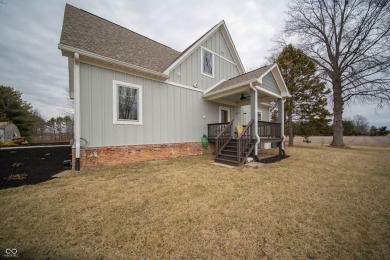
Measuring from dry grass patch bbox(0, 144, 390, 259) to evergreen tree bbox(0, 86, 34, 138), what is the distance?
30574mm

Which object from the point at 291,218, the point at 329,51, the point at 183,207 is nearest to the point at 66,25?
the point at 183,207

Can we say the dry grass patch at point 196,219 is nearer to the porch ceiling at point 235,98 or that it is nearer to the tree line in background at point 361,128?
the porch ceiling at point 235,98

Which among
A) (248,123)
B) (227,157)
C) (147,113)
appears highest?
(147,113)

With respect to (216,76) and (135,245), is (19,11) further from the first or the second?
(135,245)

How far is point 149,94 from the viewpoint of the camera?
725cm

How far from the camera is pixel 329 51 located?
15016 mm

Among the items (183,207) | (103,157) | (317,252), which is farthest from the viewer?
(103,157)

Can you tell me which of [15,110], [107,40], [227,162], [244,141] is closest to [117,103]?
[107,40]

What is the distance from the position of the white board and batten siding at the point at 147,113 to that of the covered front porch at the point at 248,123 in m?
1.13

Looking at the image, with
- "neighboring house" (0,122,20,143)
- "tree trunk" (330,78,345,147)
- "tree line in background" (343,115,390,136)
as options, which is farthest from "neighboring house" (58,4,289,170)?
"tree line in background" (343,115,390,136)

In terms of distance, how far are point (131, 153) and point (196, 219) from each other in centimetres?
508

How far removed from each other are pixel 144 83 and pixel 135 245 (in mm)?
6647

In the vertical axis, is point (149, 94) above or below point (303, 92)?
below

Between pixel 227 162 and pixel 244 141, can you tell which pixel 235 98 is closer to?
pixel 244 141
